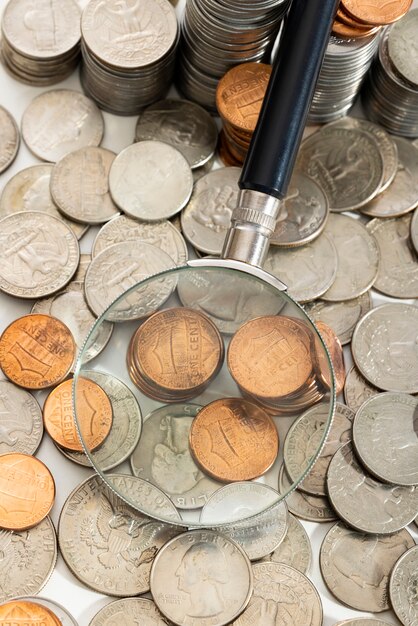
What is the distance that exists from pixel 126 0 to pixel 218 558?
3.53ft

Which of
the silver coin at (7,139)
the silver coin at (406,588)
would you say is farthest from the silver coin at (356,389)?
the silver coin at (7,139)

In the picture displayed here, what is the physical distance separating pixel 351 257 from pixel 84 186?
0.54 meters

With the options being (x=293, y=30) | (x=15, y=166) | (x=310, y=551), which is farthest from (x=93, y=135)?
(x=310, y=551)

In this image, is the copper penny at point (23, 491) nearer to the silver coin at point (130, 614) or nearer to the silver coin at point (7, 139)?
the silver coin at point (130, 614)

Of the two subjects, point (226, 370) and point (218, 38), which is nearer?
point (226, 370)

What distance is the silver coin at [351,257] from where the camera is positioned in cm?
186

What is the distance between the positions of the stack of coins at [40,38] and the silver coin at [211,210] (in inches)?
14.7

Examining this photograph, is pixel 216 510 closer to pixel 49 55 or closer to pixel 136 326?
pixel 136 326

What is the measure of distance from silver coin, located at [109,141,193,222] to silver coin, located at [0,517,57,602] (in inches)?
24.5

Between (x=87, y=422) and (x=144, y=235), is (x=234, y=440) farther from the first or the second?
(x=144, y=235)

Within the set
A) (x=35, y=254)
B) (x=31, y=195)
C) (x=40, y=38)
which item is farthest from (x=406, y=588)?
(x=40, y=38)

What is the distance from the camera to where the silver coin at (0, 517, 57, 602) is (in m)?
1.64

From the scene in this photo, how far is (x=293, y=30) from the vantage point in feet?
5.46

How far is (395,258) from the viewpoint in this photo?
6.28 feet
